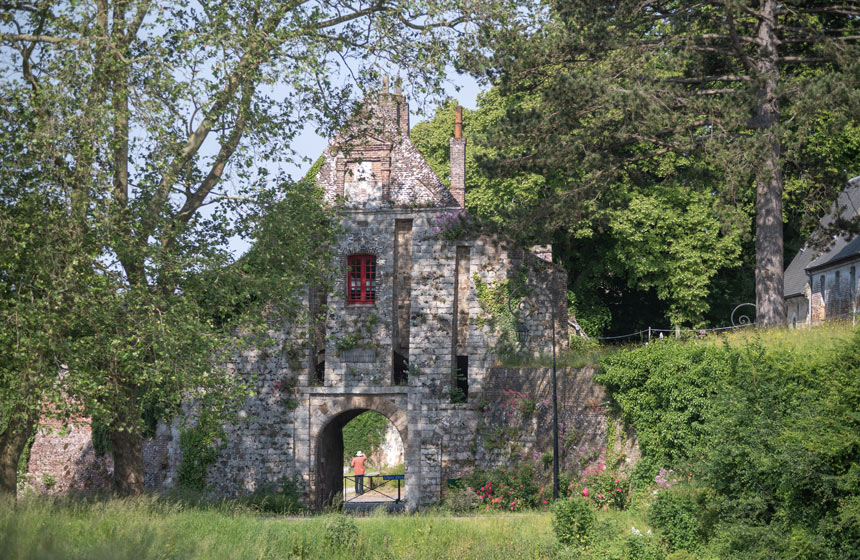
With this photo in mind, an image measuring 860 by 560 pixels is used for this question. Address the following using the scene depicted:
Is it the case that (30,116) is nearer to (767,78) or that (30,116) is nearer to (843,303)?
(767,78)

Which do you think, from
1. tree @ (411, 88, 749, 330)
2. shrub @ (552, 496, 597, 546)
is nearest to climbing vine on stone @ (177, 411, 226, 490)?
tree @ (411, 88, 749, 330)

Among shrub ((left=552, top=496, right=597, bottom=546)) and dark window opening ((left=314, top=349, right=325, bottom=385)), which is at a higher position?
dark window opening ((left=314, top=349, right=325, bottom=385))

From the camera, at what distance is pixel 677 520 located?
14586 millimetres

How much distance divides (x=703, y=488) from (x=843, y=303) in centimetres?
1901

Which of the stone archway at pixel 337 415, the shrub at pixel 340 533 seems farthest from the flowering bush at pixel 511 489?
the shrub at pixel 340 533

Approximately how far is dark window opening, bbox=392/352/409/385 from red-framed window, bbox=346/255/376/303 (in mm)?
1910

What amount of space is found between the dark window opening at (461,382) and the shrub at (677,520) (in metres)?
9.19

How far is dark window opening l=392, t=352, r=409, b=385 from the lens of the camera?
25.2 meters

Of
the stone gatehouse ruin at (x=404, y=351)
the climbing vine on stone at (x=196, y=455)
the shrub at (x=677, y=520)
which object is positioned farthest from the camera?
the climbing vine on stone at (x=196, y=455)

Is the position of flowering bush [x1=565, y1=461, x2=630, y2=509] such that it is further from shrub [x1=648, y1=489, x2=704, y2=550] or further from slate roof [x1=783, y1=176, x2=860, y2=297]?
slate roof [x1=783, y1=176, x2=860, y2=297]

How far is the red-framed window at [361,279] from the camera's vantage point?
2509cm

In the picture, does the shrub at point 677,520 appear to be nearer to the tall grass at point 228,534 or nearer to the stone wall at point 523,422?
the tall grass at point 228,534

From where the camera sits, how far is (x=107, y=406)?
1362cm

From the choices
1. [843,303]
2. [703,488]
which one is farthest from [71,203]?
[843,303]
